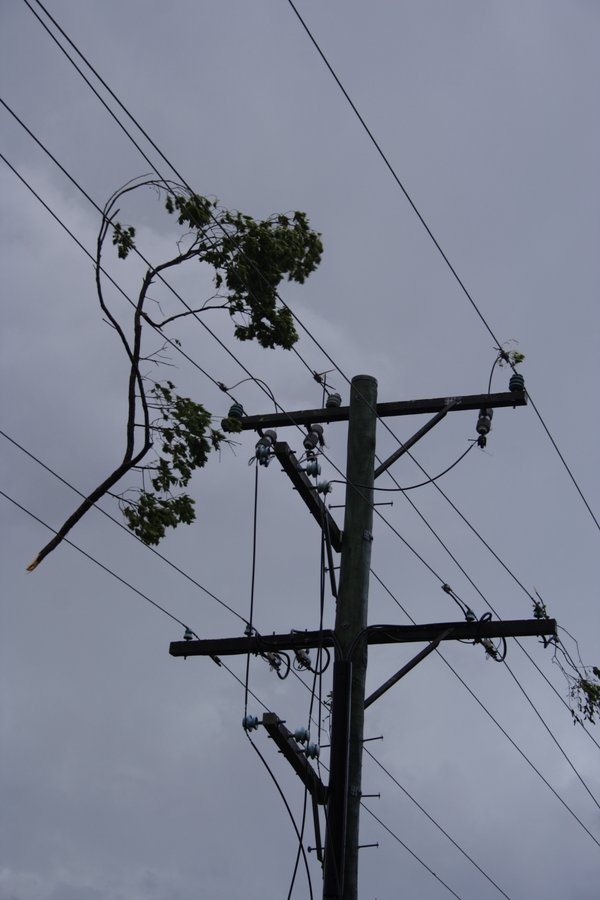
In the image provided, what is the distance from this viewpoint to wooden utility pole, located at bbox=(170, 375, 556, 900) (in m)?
10.6

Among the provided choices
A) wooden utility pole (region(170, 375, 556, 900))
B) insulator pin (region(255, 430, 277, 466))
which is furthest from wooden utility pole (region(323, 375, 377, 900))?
insulator pin (region(255, 430, 277, 466))

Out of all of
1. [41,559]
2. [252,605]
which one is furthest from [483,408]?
[41,559]

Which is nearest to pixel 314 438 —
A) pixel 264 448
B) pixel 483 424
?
pixel 264 448

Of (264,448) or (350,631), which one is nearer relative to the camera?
(350,631)

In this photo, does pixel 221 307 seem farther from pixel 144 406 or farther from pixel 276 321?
pixel 144 406

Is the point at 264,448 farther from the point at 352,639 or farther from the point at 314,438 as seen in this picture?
the point at 352,639

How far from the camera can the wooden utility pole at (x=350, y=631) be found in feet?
34.8

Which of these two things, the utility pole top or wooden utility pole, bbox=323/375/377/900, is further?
the utility pole top

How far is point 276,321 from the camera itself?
1297 cm

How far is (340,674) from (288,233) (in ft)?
15.3

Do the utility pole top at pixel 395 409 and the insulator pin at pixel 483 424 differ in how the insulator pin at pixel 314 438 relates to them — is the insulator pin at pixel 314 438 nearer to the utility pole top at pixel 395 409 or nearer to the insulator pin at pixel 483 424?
the utility pole top at pixel 395 409

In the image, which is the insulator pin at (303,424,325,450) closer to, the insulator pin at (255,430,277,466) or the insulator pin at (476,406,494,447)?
the insulator pin at (255,430,277,466)

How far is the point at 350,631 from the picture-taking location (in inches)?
446

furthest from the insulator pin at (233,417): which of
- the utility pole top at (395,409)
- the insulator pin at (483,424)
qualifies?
the insulator pin at (483,424)
